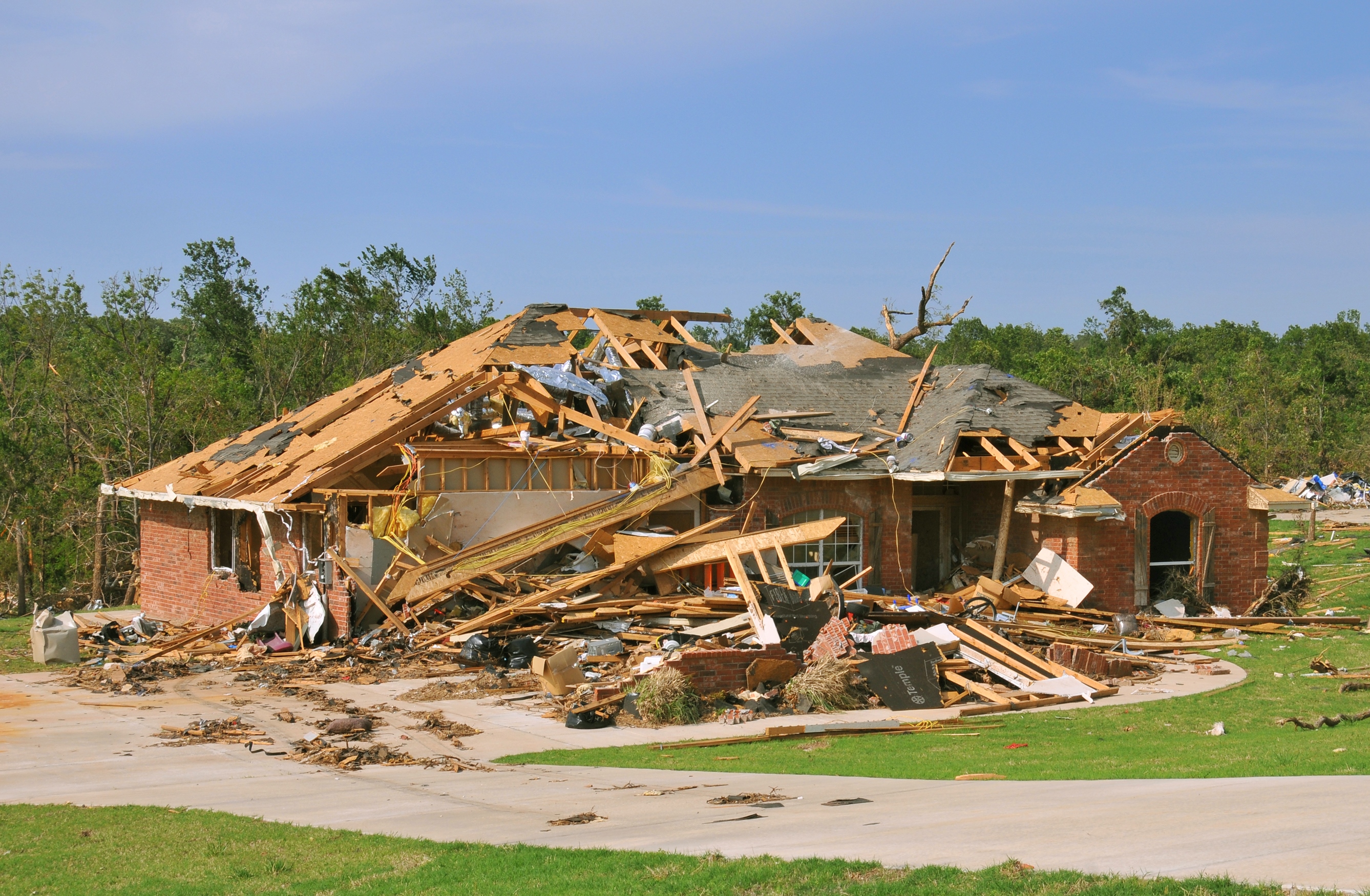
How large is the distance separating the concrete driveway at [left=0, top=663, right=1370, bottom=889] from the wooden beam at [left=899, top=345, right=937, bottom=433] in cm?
1040

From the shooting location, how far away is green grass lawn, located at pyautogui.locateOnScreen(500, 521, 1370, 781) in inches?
424

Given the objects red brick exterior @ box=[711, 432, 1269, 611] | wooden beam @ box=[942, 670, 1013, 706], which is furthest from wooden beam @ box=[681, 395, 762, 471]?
wooden beam @ box=[942, 670, 1013, 706]

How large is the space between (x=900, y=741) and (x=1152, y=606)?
10.3 metres

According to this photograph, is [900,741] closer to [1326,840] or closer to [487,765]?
[487,765]

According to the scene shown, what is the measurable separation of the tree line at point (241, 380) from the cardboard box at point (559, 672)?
15.8 meters

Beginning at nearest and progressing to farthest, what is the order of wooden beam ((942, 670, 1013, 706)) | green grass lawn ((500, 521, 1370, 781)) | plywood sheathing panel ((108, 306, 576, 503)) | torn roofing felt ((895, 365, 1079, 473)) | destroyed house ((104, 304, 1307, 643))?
green grass lawn ((500, 521, 1370, 781))
wooden beam ((942, 670, 1013, 706))
destroyed house ((104, 304, 1307, 643))
plywood sheathing panel ((108, 306, 576, 503))
torn roofing felt ((895, 365, 1079, 473))

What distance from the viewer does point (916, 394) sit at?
25516mm

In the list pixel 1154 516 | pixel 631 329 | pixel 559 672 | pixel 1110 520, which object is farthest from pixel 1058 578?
pixel 631 329

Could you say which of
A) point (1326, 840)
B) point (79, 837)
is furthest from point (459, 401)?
point (1326, 840)

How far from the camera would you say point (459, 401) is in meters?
21.3

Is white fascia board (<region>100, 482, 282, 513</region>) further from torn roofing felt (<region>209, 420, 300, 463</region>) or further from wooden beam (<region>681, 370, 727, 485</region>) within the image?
wooden beam (<region>681, 370, 727, 485</region>)

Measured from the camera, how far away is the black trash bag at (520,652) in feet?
57.1

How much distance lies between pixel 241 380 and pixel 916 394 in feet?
68.4

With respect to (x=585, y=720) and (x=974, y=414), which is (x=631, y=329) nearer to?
(x=974, y=414)
